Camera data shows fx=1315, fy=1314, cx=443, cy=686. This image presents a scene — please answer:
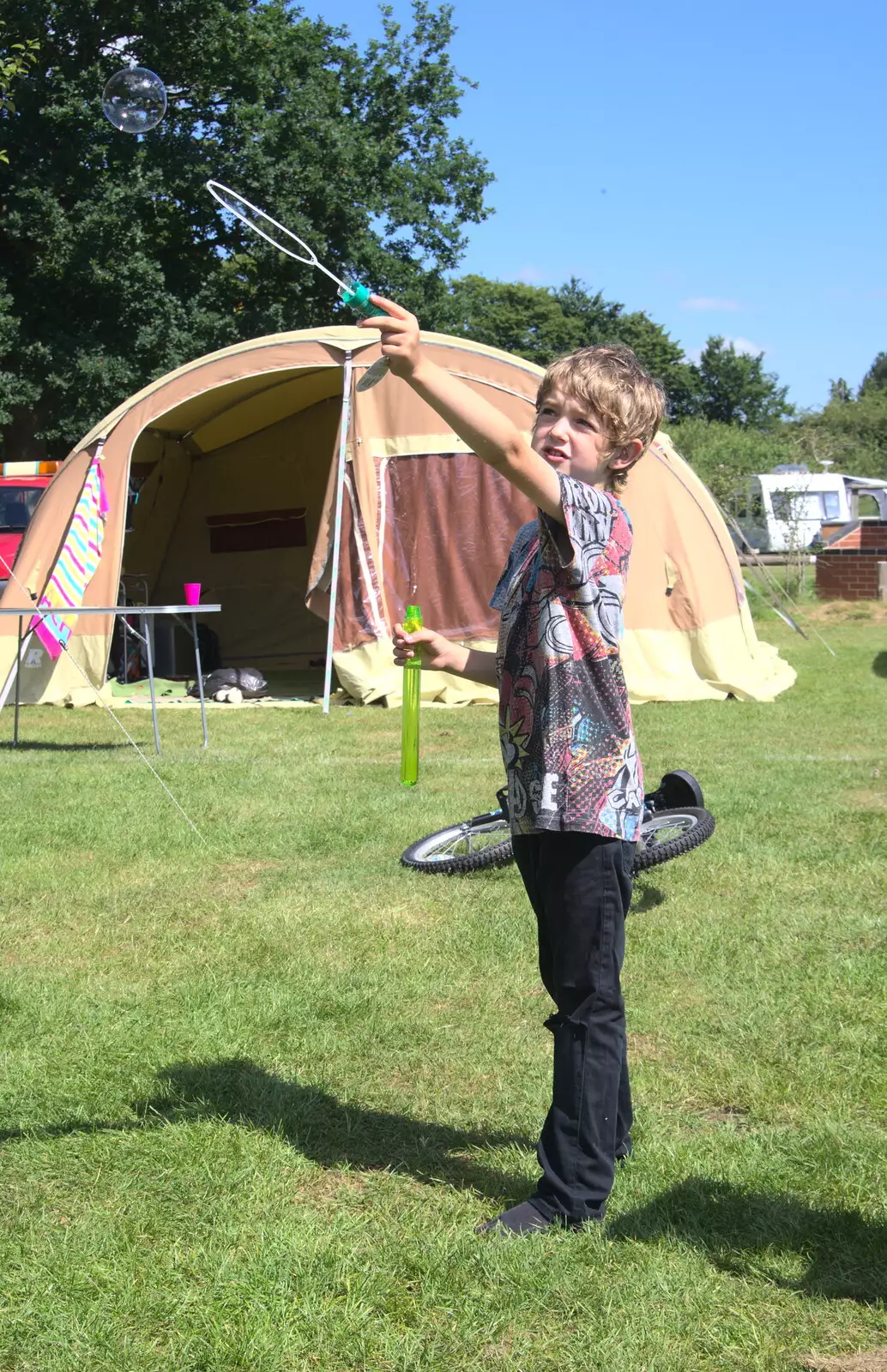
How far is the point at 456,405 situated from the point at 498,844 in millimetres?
2943

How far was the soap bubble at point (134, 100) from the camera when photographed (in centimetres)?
454

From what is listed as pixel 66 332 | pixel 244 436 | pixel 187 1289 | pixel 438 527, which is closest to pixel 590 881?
pixel 187 1289

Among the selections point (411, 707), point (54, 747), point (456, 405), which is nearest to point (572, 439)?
point (456, 405)

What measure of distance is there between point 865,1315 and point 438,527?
8.65 metres

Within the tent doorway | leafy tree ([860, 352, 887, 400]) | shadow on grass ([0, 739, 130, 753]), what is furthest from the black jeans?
leafy tree ([860, 352, 887, 400])

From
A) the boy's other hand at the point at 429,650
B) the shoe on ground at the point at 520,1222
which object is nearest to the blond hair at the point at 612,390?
the boy's other hand at the point at 429,650

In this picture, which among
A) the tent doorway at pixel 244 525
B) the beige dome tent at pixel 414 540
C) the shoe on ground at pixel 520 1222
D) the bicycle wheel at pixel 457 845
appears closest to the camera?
the shoe on ground at pixel 520 1222

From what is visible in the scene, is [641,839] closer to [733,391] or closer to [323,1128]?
[323,1128]

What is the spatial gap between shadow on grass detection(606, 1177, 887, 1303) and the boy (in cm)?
15

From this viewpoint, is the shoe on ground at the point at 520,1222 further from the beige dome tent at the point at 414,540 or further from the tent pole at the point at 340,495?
the tent pole at the point at 340,495

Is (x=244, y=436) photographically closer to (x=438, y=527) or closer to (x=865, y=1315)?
(x=438, y=527)

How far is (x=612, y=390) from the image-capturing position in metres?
2.33

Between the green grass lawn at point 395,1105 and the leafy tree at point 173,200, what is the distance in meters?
14.6

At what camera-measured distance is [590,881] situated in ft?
7.70
